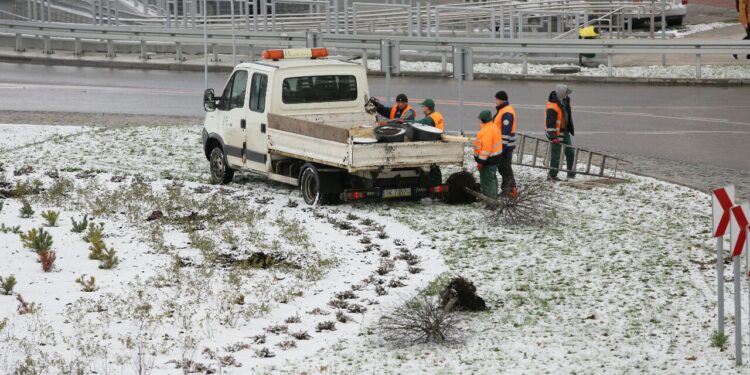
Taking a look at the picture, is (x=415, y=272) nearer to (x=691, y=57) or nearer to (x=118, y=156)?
(x=118, y=156)

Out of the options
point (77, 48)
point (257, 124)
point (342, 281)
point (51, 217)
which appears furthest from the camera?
point (77, 48)

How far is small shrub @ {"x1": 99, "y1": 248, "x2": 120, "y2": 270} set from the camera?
1327 centimetres

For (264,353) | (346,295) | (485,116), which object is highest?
(485,116)

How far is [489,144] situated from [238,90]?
4053 mm

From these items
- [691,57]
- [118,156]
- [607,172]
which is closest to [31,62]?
[118,156]

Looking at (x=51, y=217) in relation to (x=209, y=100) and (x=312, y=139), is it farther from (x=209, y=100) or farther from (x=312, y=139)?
(x=209, y=100)

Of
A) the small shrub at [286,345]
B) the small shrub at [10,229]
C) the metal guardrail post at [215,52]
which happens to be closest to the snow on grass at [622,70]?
the metal guardrail post at [215,52]

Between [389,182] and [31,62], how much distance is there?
2149 centimetres

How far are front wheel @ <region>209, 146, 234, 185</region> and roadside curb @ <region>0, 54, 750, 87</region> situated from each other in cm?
1369

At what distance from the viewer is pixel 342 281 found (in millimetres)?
13055

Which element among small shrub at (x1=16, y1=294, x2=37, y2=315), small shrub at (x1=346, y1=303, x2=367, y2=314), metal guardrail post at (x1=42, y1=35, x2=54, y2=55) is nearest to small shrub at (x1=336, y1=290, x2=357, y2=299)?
small shrub at (x1=346, y1=303, x2=367, y2=314)

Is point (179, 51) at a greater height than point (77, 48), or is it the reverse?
point (77, 48)

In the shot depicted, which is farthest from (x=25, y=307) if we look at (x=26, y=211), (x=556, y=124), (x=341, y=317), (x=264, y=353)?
(x=556, y=124)

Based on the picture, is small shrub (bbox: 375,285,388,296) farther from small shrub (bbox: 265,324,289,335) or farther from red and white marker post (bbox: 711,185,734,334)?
red and white marker post (bbox: 711,185,734,334)
